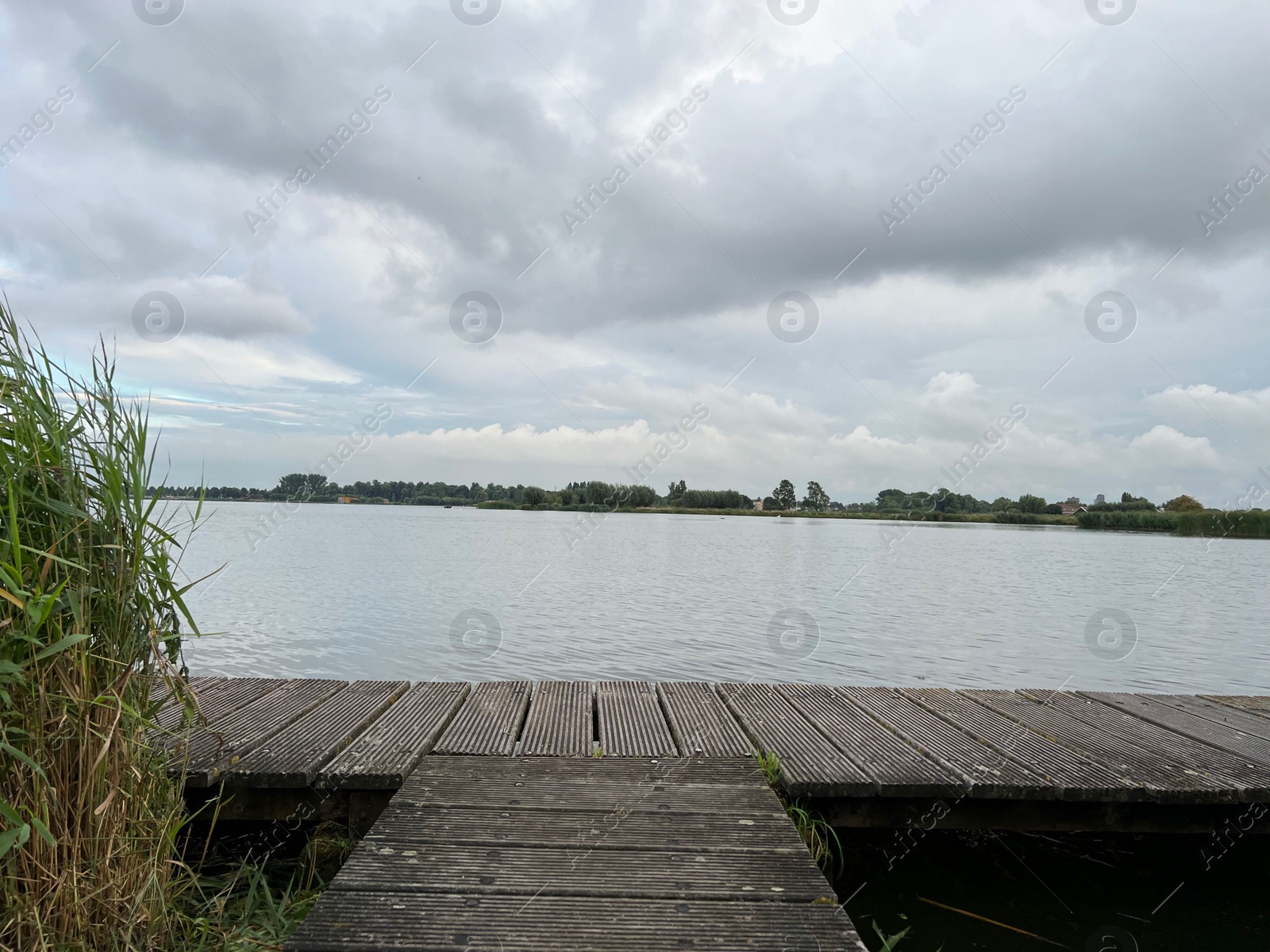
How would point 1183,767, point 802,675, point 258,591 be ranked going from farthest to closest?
1. point 258,591
2. point 802,675
3. point 1183,767

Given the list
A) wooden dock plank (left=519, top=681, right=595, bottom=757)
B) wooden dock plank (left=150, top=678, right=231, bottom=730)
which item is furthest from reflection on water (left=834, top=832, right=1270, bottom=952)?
wooden dock plank (left=150, top=678, right=231, bottom=730)

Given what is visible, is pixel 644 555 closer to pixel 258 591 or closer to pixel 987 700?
pixel 258 591

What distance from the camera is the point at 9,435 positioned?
258cm

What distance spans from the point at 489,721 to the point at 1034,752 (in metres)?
3.46

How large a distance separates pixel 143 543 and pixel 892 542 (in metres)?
44.8

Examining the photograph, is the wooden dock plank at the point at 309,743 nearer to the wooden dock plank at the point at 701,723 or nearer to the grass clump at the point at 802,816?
the wooden dock plank at the point at 701,723

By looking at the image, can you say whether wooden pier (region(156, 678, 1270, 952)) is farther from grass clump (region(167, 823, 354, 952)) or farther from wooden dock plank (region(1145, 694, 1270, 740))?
grass clump (region(167, 823, 354, 952))

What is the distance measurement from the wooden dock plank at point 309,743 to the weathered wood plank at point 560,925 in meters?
1.28


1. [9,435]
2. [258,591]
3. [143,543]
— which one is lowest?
[258,591]

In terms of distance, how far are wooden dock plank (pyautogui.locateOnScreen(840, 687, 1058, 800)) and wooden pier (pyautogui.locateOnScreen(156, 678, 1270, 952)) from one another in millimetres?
18

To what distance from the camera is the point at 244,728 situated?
444 centimetres

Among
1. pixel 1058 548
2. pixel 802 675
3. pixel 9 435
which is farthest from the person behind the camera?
pixel 1058 548

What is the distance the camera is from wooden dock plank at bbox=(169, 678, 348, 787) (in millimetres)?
3645

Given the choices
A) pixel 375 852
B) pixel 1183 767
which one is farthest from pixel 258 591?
pixel 1183 767
